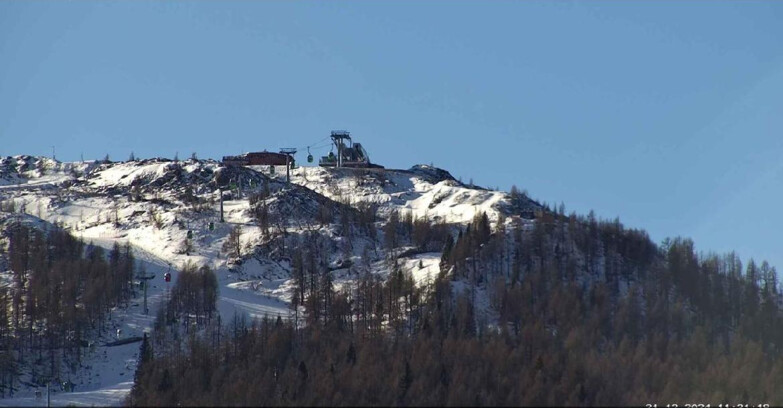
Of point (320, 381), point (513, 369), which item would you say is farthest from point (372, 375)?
point (513, 369)

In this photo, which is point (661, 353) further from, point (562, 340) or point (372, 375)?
point (372, 375)

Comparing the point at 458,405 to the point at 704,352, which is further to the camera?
the point at 704,352

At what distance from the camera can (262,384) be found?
7170 inches

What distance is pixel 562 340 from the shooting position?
197 metres

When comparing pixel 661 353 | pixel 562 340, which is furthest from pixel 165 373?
pixel 661 353

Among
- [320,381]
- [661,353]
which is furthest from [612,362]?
[320,381]

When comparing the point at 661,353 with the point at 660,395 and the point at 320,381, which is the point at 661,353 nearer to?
the point at 660,395

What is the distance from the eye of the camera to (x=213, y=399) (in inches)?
6988

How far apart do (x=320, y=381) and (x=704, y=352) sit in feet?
181

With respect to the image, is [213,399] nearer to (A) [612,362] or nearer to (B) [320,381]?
(B) [320,381]

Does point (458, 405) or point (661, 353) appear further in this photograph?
point (661, 353)

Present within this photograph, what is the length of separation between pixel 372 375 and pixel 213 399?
2087 centimetres

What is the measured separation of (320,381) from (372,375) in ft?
22.4

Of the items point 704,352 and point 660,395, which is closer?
point 660,395
